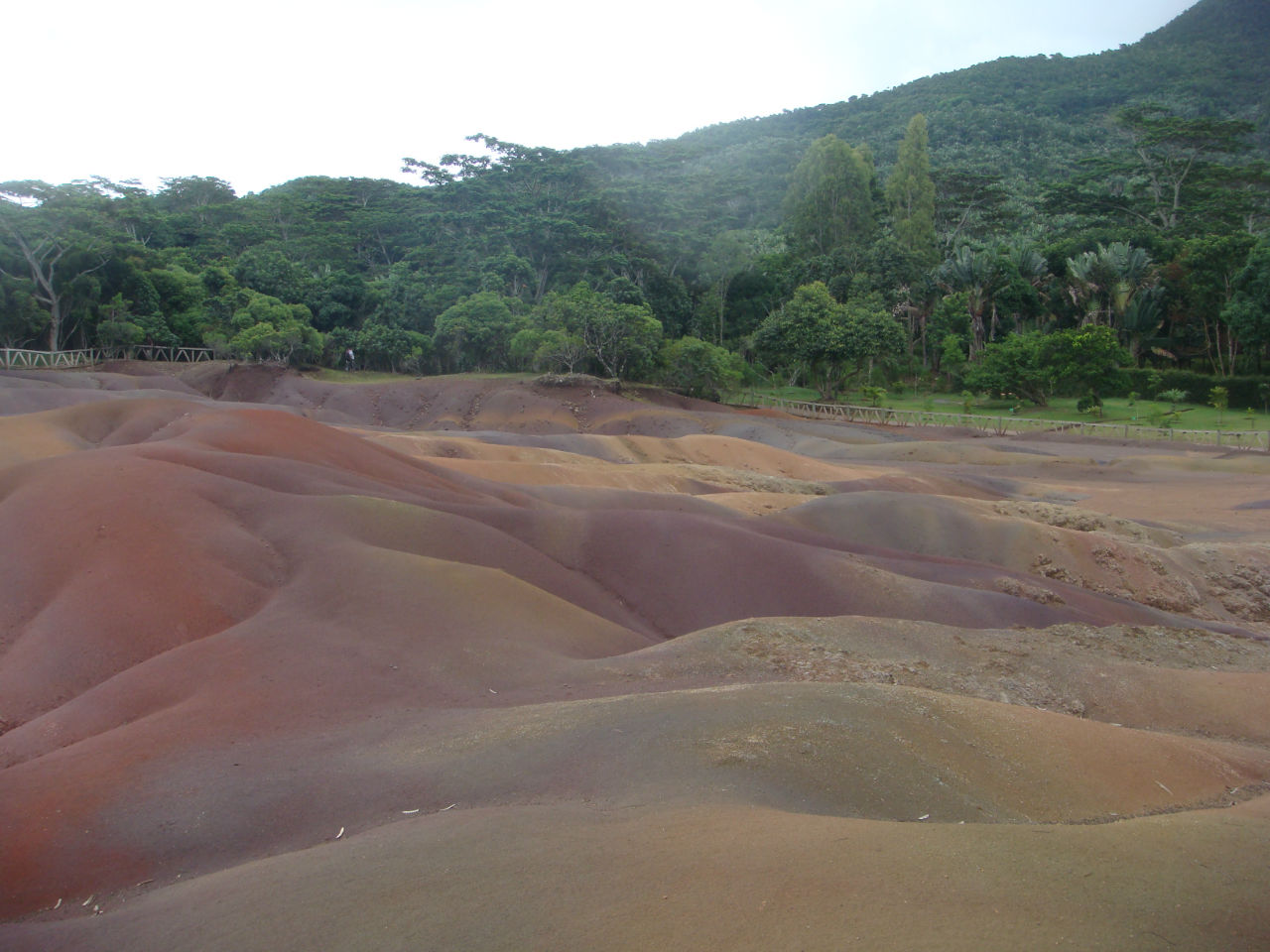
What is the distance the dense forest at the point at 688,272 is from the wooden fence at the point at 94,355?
0.82 meters

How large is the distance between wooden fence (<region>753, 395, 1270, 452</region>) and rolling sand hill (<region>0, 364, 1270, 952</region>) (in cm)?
1964

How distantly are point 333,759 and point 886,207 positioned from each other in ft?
263

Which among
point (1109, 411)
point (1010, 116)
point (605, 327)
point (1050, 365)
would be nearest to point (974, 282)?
point (1050, 365)

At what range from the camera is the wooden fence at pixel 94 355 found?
48312 mm

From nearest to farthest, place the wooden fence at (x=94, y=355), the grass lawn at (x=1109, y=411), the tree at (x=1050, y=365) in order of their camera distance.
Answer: the wooden fence at (x=94, y=355), the grass lawn at (x=1109, y=411), the tree at (x=1050, y=365)

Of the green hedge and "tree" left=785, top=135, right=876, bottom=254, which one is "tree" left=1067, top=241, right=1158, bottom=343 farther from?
"tree" left=785, top=135, right=876, bottom=254

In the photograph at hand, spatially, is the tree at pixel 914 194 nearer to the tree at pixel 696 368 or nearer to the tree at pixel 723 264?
the tree at pixel 723 264

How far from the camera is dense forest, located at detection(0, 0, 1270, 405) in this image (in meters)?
52.6

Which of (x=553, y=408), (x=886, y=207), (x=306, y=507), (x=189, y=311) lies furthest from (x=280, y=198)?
(x=306, y=507)

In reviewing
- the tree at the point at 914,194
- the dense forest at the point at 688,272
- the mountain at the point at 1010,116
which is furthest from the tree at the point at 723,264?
the mountain at the point at 1010,116

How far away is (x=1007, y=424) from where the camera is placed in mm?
50188

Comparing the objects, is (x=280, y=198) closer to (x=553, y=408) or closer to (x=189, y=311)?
(x=189, y=311)

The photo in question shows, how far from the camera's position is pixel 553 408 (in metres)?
49.8

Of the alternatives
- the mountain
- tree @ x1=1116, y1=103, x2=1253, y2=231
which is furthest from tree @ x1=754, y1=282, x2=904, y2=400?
tree @ x1=1116, y1=103, x2=1253, y2=231
